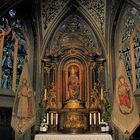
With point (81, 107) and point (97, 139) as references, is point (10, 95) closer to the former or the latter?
point (81, 107)

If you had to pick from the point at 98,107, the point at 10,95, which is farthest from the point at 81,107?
the point at 10,95

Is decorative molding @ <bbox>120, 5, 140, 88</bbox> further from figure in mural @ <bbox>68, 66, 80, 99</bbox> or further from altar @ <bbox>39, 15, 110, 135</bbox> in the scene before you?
figure in mural @ <bbox>68, 66, 80, 99</bbox>

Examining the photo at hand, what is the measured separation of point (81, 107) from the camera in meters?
11.3

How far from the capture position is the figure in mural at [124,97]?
30.1 ft

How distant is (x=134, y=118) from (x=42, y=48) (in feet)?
17.8

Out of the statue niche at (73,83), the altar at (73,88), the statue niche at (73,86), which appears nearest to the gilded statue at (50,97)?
the altar at (73,88)

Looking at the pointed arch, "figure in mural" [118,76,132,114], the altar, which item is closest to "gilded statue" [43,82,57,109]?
the altar

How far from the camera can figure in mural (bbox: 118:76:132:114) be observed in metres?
9.16

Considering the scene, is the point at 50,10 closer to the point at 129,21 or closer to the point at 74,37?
the point at 74,37

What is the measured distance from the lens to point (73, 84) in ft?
38.9

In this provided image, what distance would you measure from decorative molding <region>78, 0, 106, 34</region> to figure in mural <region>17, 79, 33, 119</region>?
4.68 meters

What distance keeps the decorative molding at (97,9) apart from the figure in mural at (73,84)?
7.41ft

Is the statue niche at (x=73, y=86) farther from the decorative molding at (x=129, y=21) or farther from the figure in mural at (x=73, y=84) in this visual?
the decorative molding at (x=129, y=21)

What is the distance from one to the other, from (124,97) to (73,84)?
3.08 metres
